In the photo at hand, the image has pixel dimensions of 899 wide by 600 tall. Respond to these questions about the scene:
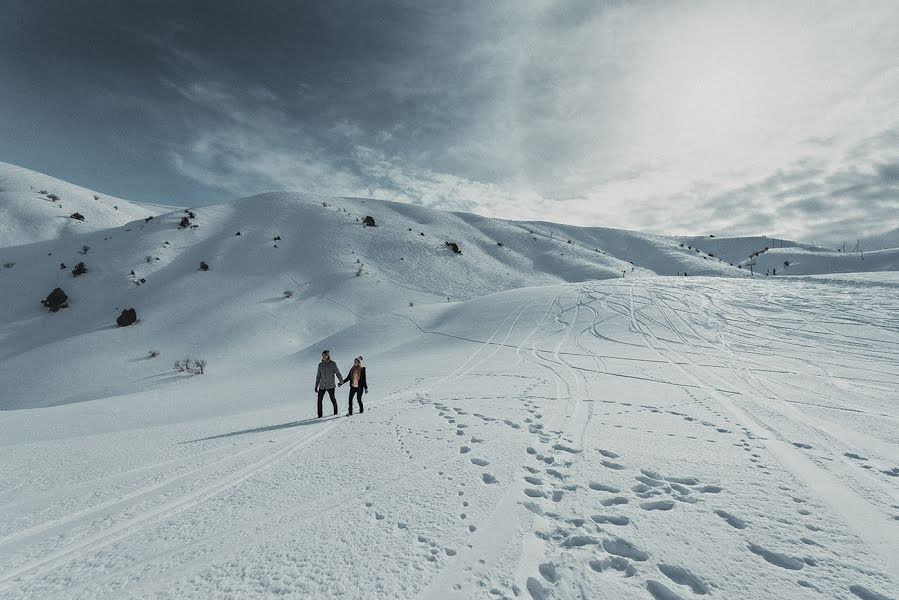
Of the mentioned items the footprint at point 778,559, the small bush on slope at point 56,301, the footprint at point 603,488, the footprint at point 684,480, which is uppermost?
the small bush on slope at point 56,301

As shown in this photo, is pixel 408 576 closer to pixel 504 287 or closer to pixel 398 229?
pixel 504 287

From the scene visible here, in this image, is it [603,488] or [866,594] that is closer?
[866,594]

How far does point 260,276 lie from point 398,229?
18938mm

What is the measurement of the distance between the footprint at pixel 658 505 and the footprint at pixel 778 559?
0.75m

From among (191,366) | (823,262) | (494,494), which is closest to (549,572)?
(494,494)

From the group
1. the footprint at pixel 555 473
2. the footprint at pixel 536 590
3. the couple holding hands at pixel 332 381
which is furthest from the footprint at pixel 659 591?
the couple holding hands at pixel 332 381

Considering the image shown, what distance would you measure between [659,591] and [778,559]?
3.85 ft

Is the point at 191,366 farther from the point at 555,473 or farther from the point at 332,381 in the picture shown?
the point at 555,473

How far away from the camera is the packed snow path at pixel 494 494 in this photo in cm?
292

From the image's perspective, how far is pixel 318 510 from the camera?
400 centimetres

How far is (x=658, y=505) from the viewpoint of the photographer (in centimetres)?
387

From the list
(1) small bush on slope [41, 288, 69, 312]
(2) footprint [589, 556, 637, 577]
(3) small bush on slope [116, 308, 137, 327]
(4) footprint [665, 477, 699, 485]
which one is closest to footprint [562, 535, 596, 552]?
(2) footprint [589, 556, 637, 577]

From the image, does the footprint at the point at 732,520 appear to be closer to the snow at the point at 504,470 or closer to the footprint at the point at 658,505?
the snow at the point at 504,470

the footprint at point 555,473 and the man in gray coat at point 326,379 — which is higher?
the man in gray coat at point 326,379
